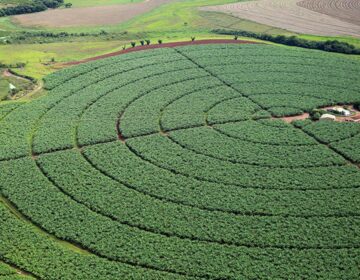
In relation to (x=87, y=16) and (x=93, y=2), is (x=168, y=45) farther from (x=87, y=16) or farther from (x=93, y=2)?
(x=93, y=2)

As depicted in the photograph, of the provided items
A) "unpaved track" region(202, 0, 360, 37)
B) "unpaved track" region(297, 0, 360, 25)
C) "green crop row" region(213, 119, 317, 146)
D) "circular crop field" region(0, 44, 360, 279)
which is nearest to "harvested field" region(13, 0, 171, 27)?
"unpaved track" region(202, 0, 360, 37)

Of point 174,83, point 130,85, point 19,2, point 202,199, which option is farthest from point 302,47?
point 19,2

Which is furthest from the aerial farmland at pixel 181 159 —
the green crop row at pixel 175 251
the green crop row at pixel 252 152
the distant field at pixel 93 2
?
the distant field at pixel 93 2

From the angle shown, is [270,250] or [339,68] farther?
[339,68]

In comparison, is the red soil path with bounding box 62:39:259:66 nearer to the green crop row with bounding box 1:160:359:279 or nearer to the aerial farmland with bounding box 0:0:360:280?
the aerial farmland with bounding box 0:0:360:280

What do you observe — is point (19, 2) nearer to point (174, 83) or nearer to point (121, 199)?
point (174, 83)
